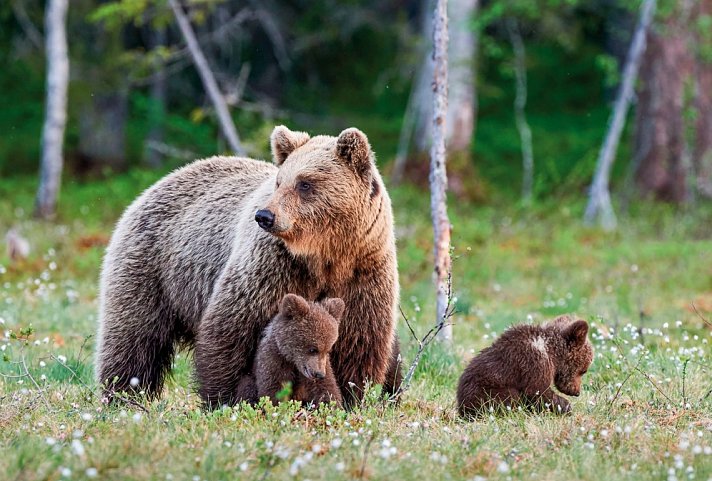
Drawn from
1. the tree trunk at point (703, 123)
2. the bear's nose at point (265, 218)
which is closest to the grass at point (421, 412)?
the bear's nose at point (265, 218)

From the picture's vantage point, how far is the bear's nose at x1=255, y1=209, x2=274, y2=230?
18.7ft

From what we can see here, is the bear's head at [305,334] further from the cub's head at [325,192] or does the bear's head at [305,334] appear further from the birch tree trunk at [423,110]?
the birch tree trunk at [423,110]

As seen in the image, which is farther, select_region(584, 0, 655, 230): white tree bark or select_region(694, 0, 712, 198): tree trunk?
select_region(694, 0, 712, 198): tree trunk

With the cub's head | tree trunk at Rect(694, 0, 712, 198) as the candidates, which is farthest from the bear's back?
tree trunk at Rect(694, 0, 712, 198)

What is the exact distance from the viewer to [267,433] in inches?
207

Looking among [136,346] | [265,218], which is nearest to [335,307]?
[265,218]

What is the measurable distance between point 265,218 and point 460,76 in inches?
573

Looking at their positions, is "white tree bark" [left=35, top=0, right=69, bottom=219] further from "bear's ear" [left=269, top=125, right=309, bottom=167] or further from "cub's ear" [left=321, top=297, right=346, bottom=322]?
"cub's ear" [left=321, top=297, right=346, bottom=322]

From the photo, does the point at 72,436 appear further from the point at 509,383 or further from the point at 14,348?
the point at 14,348

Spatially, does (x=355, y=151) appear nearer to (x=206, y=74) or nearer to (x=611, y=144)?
(x=206, y=74)

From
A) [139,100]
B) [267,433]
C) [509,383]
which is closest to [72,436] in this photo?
[267,433]

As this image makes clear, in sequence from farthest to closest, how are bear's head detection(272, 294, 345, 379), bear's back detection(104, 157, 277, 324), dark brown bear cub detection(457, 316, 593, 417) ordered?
bear's back detection(104, 157, 277, 324) < dark brown bear cub detection(457, 316, 593, 417) < bear's head detection(272, 294, 345, 379)

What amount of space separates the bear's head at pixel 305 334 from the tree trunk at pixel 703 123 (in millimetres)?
15217

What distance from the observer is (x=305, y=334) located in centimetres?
565
